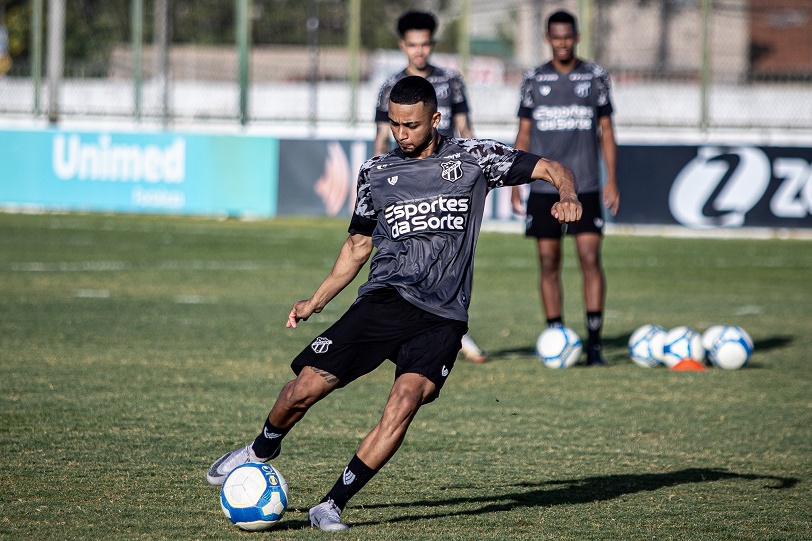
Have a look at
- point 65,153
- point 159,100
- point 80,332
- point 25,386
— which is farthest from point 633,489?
point 159,100

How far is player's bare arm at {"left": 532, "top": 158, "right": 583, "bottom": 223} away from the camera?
15.9ft

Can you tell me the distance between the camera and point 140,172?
22047mm

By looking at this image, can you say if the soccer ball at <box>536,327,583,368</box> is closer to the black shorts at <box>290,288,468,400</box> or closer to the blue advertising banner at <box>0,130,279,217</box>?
the black shorts at <box>290,288,468,400</box>

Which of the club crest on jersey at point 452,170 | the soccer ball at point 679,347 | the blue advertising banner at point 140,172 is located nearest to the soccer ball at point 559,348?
the soccer ball at point 679,347

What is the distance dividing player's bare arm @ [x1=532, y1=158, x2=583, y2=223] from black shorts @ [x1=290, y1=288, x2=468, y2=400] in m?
0.66

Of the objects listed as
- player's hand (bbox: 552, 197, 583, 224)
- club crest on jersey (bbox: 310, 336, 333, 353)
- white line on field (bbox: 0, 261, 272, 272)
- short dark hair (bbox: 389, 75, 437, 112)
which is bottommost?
white line on field (bbox: 0, 261, 272, 272)

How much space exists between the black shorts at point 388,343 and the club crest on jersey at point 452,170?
535 millimetres

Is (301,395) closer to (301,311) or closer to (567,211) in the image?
(301,311)

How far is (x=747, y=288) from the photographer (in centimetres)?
1402

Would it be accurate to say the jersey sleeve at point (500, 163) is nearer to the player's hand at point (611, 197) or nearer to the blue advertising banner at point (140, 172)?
the player's hand at point (611, 197)

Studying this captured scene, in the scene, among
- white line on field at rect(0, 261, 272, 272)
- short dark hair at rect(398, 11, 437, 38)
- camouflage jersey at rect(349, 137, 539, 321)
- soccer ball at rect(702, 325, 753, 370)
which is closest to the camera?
camouflage jersey at rect(349, 137, 539, 321)

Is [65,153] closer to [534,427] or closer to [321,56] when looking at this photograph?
[321,56]

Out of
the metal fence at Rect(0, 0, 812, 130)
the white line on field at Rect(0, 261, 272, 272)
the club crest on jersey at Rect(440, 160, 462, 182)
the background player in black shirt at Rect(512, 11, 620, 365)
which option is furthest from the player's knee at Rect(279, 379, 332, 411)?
the metal fence at Rect(0, 0, 812, 130)

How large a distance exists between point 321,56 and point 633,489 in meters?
20.5
